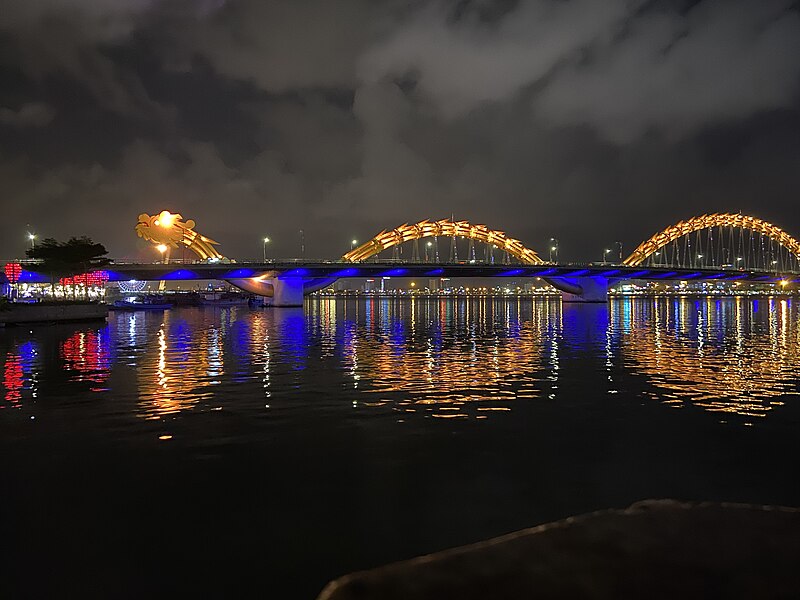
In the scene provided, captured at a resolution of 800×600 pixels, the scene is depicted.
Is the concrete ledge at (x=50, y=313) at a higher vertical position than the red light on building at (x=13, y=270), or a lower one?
lower

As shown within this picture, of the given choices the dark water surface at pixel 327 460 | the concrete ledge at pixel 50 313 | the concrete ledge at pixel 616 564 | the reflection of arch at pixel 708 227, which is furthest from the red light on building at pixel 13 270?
the reflection of arch at pixel 708 227

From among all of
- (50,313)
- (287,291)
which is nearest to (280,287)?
(287,291)

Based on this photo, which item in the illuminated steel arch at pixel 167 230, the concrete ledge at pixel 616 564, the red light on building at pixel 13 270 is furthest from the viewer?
the illuminated steel arch at pixel 167 230

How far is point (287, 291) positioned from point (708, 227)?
135 m

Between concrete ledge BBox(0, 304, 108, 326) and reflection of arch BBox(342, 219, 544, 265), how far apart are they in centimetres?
7674

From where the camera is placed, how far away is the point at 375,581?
479 cm

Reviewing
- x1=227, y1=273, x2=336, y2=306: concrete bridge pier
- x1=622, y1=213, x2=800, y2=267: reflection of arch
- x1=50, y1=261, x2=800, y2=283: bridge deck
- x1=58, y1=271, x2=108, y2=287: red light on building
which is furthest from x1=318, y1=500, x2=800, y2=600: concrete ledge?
x1=622, y1=213, x2=800, y2=267: reflection of arch

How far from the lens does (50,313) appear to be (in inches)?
2199

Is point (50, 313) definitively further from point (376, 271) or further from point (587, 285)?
point (587, 285)

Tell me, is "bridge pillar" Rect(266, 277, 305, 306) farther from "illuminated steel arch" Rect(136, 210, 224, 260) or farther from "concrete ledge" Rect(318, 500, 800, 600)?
"concrete ledge" Rect(318, 500, 800, 600)

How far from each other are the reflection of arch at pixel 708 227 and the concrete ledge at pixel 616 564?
164349 millimetres

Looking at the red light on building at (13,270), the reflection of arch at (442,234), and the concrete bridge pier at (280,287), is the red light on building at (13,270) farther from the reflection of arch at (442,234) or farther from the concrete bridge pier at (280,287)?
the reflection of arch at (442,234)

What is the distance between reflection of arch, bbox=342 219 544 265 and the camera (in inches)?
5325

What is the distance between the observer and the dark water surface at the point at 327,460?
695 cm
